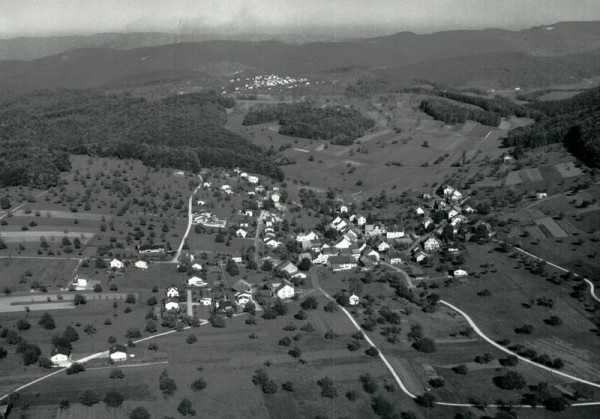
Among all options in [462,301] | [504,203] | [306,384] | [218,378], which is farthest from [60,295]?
[504,203]

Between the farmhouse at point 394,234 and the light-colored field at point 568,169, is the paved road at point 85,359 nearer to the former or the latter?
the farmhouse at point 394,234

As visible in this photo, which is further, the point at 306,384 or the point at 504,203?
the point at 504,203

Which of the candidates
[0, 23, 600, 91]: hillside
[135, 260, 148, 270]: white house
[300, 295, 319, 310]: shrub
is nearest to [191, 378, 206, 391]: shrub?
[300, 295, 319, 310]: shrub

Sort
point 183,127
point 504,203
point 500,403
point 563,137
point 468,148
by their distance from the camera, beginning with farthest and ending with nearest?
point 183,127 < point 468,148 < point 563,137 < point 504,203 < point 500,403

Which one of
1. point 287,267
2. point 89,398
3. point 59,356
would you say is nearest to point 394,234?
point 287,267

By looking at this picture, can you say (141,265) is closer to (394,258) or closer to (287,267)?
(287,267)

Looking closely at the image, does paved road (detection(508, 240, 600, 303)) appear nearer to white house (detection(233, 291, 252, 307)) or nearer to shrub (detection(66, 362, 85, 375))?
white house (detection(233, 291, 252, 307))

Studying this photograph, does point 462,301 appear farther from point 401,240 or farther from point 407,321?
point 401,240

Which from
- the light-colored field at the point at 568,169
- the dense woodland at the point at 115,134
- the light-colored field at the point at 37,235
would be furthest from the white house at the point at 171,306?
the light-colored field at the point at 568,169
